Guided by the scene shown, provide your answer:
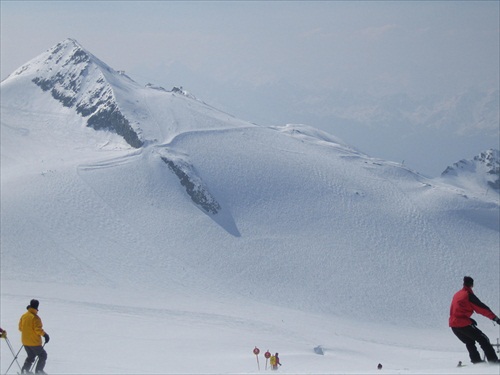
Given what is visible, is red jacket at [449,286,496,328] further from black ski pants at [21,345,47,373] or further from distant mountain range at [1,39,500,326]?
distant mountain range at [1,39,500,326]

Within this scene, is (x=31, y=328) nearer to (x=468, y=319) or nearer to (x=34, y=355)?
(x=34, y=355)

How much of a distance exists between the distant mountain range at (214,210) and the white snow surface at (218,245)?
0.88ft

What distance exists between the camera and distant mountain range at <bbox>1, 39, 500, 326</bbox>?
2908 inches

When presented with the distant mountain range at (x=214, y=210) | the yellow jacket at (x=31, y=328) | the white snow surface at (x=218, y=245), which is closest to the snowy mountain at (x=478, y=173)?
the white snow surface at (x=218, y=245)

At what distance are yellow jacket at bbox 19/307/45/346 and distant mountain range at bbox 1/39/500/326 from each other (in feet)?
164

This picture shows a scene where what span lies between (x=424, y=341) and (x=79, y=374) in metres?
44.1

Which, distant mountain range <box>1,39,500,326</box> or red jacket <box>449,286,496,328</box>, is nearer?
red jacket <box>449,286,496,328</box>

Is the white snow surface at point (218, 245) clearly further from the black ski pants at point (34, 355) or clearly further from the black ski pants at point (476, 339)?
the black ski pants at point (476, 339)

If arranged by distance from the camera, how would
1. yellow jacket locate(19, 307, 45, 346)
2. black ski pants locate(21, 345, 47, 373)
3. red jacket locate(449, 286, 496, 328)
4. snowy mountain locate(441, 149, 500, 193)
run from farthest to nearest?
snowy mountain locate(441, 149, 500, 193) < black ski pants locate(21, 345, 47, 373) < yellow jacket locate(19, 307, 45, 346) < red jacket locate(449, 286, 496, 328)

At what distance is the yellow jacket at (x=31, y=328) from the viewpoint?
18359 millimetres

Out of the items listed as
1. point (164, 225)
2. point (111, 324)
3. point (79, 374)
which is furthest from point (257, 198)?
point (79, 374)

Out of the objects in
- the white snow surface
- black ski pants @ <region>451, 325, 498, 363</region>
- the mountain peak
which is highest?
the mountain peak

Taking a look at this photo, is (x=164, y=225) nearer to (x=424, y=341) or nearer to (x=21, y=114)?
(x=424, y=341)

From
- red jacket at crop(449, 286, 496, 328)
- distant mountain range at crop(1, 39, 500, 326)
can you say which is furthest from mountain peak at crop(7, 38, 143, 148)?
red jacket at crop(449, 286, 496, 328)
